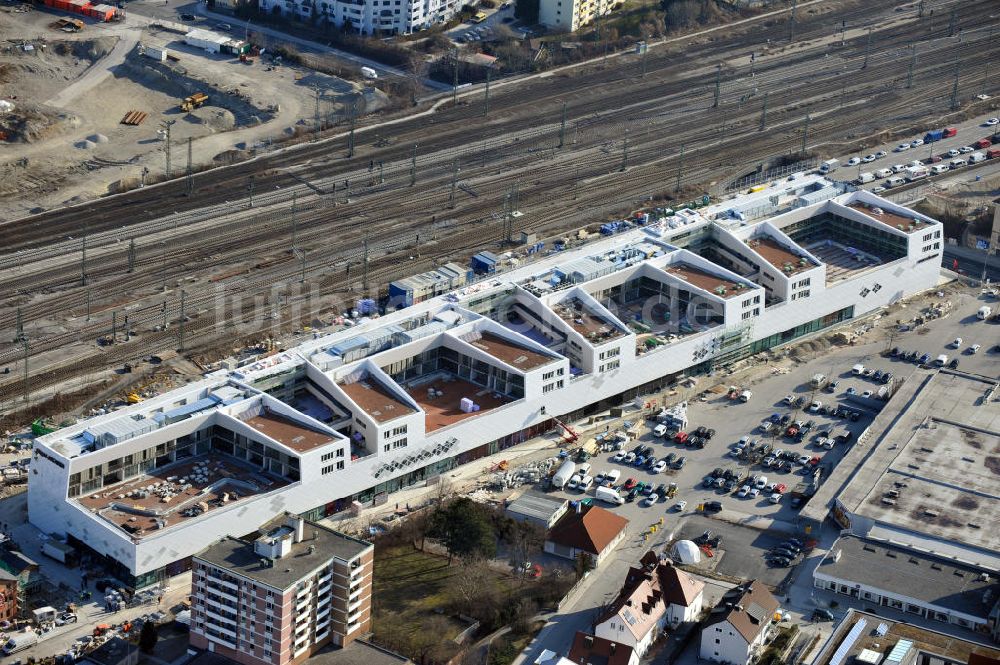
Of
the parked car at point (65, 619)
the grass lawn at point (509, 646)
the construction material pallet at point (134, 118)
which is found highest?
the grass lawn at point (509, 646)

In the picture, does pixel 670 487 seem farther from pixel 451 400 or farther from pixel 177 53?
pixel 177 53

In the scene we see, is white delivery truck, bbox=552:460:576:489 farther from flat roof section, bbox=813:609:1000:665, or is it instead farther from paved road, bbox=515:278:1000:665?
flat roof section, bbox=813:609:1000:665

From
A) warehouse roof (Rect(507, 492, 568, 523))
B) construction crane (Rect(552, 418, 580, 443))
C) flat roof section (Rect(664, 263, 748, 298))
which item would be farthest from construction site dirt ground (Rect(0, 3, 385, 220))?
warehouse roof (Rect(507, 492, 568, 523))

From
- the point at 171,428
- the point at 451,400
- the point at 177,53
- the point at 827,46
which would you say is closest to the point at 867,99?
the point at 827,46

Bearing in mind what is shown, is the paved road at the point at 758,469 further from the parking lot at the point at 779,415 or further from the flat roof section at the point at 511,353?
the flat roof section at the point at 511,353

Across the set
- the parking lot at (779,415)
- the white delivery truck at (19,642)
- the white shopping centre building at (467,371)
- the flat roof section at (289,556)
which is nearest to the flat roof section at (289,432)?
the white shopping centre building at (467,371)

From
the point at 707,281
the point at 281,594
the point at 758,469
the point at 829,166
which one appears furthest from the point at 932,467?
the point at 829,166

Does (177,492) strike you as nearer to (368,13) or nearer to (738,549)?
(738,549)
